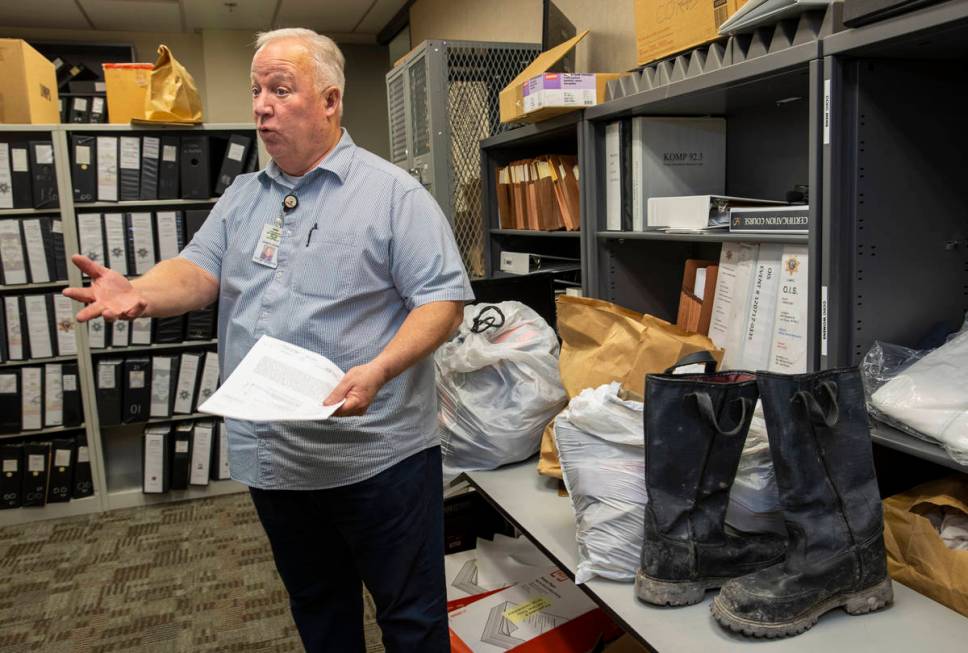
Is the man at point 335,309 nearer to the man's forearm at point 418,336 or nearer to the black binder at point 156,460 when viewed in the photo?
the man's forearm at point 418,336

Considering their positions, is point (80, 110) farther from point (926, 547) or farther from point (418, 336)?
point (926, 547)

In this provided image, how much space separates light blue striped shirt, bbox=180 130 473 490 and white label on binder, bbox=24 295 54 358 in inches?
89.3

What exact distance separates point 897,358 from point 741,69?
59 cm

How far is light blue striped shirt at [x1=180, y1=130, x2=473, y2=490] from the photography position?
4.42 feet

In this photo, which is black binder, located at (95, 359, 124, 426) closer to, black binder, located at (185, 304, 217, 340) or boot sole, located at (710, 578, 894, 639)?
black binder, located at (185, 304, 217, 340)

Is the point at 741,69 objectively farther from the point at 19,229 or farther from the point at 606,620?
the point at 19,229

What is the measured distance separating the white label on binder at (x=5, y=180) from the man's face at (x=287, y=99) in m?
2.33

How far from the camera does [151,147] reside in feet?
10.7

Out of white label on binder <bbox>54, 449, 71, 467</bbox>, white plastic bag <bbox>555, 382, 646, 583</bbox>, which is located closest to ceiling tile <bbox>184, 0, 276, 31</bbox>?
white label on binder <bbox>54, 449, 71, 467</bbox>

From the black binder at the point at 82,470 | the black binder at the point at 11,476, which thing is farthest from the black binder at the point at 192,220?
the black binder at the point at 11,476

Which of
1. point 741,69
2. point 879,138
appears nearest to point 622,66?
point 741,69

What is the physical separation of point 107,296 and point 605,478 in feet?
3.16

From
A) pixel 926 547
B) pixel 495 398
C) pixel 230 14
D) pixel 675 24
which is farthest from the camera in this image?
pixel 230 14

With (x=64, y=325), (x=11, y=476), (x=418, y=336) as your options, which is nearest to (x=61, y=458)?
(x=11, y=476)
